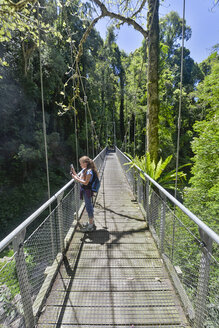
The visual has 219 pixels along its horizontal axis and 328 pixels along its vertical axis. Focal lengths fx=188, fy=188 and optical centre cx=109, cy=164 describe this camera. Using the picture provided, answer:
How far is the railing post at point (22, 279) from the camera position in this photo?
1275 millimetres

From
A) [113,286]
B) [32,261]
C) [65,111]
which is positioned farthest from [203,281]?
[65,111]

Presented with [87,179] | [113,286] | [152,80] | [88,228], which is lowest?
[113,286]

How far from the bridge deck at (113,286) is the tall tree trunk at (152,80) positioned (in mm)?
1902

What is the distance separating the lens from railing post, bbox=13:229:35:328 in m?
1.28

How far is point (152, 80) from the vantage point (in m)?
3.72

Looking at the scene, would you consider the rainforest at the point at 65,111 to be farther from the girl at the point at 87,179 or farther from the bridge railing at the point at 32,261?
the bridge railing at the point at 32,261

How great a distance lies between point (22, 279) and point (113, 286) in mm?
900

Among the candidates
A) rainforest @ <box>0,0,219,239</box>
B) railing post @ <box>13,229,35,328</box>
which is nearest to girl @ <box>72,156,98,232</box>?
rainforest @ <box>0,0,219,239</box>

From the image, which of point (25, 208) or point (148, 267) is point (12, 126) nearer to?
point (25, 208)

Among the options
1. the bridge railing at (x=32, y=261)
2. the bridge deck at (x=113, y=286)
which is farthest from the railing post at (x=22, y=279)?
the bridge deck at (x=113, y=286)

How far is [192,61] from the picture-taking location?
70.6 feet

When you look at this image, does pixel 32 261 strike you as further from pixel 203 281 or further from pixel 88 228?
pixel 203 281

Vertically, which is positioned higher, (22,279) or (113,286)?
(22,279)

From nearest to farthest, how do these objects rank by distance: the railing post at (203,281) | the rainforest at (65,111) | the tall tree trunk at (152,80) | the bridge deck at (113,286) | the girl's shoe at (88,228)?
the railing post at (203,281) → the bridge deck at (113,286) → the girl's shoe at (88,228) → the tall tree trunk at (152,80) → the rainforest at (65,111)
